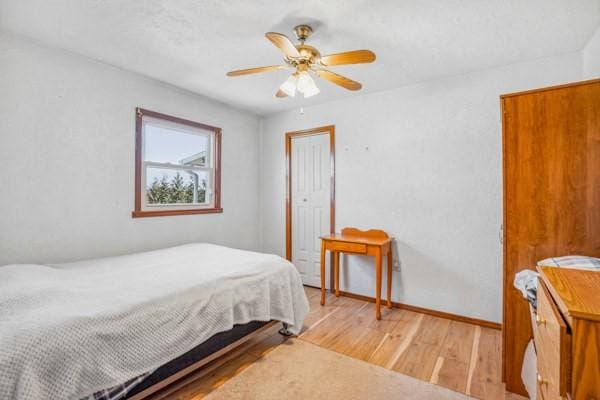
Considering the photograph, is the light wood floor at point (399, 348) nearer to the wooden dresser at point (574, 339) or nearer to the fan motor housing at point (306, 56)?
the wooden dresser at point (574, 339)

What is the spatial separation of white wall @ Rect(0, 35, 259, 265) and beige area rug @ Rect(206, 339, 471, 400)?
5.77 ft

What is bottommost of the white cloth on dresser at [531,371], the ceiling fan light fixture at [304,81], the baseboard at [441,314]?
the baseboard at [441,314]

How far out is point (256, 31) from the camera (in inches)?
79.3

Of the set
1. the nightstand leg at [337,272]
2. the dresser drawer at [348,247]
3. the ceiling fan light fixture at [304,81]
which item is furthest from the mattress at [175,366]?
the ceiling fan light fixture at [304,81]

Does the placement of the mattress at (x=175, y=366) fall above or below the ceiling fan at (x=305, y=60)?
below

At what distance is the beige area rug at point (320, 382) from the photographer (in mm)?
1715

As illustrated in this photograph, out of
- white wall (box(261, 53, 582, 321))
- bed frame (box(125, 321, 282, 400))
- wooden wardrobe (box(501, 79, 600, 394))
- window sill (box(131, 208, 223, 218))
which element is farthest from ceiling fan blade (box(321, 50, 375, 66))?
window sill (box(131, 208, 223, 218))

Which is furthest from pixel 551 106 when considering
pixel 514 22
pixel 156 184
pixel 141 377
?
pixel 156 184

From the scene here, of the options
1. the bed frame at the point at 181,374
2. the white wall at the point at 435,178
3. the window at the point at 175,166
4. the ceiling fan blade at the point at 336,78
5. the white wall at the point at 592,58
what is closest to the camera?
the bed frame at the point at 181,374

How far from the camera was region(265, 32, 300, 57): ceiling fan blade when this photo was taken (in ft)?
5.14

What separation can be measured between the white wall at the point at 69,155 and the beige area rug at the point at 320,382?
1759 mm

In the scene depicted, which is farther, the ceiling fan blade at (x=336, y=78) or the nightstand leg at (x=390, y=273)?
the nightstand leg at (x=390, y=273)

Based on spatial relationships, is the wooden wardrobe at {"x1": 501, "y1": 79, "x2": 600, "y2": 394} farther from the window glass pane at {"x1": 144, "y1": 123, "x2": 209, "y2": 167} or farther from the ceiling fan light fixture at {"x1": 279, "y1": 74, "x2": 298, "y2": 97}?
the window glass pane at {"x1": 144, "y1": 123, "x2": 209, "y2": 167}

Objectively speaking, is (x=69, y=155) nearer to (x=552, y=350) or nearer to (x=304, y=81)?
(x=304, y=81)
